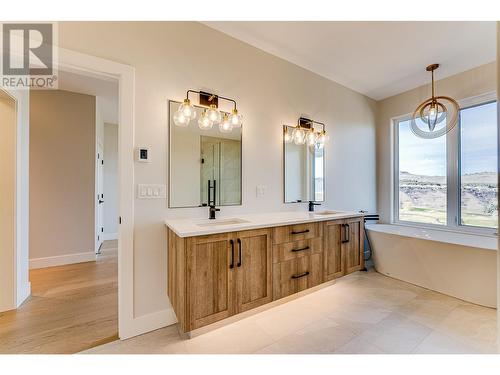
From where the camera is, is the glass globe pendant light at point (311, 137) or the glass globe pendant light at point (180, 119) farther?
the glass globe pendant light at point (311, 137)

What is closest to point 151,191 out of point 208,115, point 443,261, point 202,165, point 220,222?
point 202,165

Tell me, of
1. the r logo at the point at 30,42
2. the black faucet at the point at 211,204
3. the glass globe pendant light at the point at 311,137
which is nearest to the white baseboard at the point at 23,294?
the black faucet at the point at 211,204

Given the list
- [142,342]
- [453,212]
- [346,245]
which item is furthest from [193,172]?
[453,212]

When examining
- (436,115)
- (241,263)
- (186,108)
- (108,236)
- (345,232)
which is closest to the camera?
(241,263)

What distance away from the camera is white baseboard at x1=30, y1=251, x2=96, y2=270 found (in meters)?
3.17

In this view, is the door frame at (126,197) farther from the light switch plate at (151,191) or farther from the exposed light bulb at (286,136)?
the exposed light bulb at (286,136)

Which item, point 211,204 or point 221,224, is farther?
point 211,204

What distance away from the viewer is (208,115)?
2123 mm

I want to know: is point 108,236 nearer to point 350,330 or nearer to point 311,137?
point 311,137

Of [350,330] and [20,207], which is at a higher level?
[20,207]

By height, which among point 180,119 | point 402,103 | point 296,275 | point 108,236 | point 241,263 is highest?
point 402,103

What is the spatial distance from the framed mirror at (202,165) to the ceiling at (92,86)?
4.92 feet

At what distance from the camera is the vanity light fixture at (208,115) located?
1961mm

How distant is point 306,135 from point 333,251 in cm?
151
